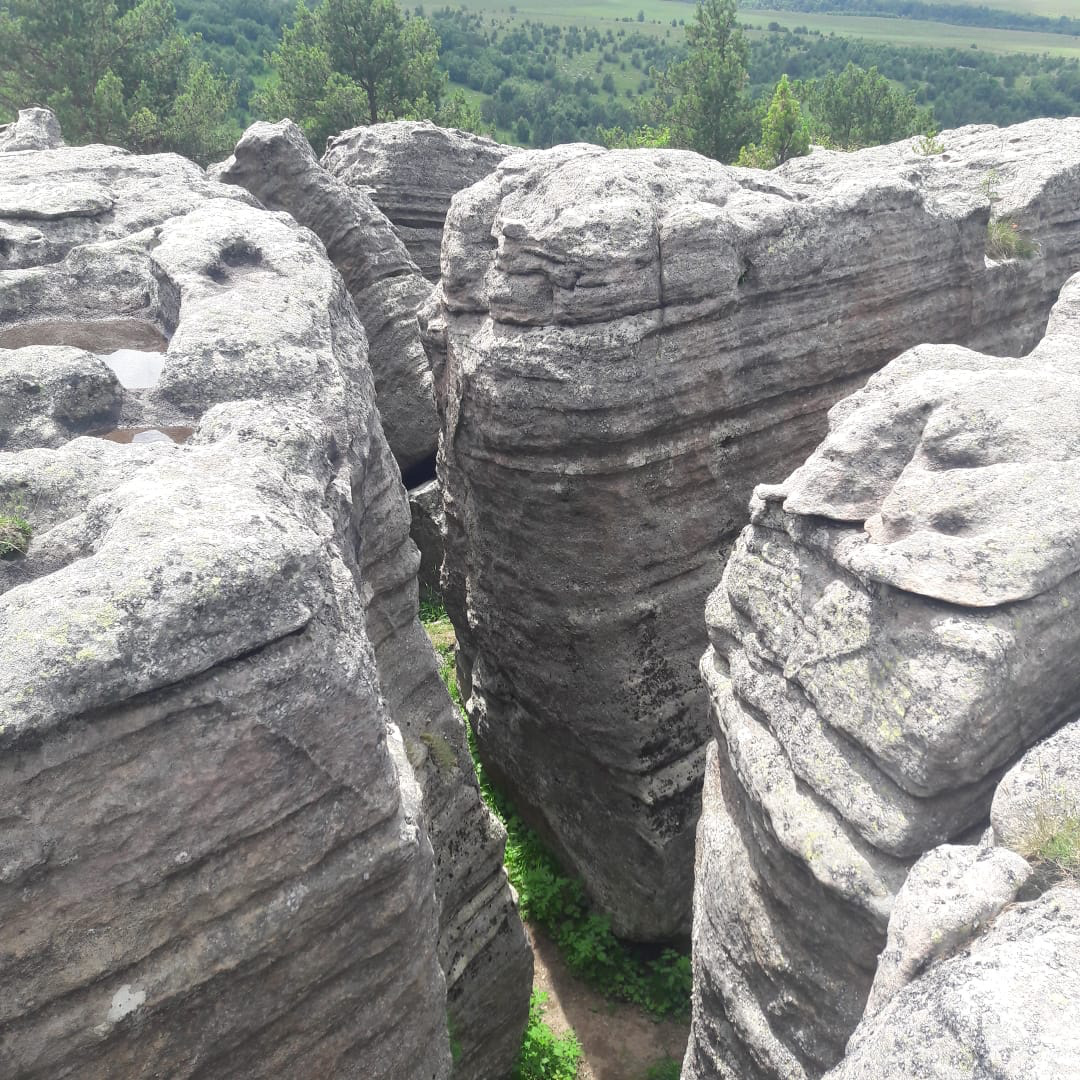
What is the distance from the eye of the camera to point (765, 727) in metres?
5.99

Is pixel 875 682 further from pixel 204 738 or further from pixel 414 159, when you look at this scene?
pixel 414 159

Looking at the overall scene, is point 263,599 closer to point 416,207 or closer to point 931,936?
point 931,936

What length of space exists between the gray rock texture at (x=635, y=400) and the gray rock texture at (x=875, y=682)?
8.19 feet

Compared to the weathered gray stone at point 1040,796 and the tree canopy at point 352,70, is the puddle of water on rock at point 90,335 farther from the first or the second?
the tree canopy at point 352,70

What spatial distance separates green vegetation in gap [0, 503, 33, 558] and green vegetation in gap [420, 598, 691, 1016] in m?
Answer: 6.23

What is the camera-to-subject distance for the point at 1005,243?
11367 millimetres

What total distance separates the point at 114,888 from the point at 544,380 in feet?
18.6

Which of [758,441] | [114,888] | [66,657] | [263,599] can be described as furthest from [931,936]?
[758,441]

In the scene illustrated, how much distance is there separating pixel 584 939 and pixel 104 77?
26636 mm

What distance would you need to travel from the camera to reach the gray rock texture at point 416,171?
16828 millimetres

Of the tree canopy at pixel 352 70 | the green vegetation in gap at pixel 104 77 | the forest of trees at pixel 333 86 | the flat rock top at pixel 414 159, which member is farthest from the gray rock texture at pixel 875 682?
the tree canopy at pixel 352 70

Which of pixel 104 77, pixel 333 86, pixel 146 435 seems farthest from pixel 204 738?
pixel 333 86

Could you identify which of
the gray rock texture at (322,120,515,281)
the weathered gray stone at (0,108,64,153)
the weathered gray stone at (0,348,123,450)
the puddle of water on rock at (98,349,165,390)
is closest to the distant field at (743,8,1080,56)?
the gray rock texture at (322,120,515,281)

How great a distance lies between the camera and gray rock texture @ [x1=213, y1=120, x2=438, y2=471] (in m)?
13.2
